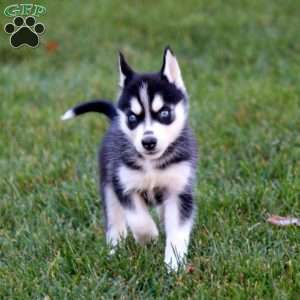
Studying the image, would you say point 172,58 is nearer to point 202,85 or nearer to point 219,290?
point 219,290

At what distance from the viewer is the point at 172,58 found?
16.1 ft

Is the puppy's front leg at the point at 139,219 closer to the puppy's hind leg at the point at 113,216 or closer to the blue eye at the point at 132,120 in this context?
the puppy's hind leg at the point at 113,216

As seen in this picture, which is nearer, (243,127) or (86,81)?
(243,127)

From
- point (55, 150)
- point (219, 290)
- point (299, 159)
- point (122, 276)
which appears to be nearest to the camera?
point (219, 290)

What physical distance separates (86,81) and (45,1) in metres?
4.01

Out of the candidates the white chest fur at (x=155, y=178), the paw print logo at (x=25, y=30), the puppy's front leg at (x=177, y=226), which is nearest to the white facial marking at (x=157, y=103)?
the white chest fur at (x=155, y=178)

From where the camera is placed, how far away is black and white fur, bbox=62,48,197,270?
4.67m

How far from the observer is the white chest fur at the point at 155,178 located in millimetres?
4836

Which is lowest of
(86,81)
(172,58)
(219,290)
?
(86,81)

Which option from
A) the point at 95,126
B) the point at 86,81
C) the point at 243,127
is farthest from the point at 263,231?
the point at 86,81

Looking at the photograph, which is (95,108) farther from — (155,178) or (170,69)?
(155,178)

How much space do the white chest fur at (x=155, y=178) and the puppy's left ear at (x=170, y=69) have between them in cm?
57

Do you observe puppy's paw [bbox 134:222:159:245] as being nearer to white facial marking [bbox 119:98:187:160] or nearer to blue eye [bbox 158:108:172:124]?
white facial marking [bbox 119:98:187:160]

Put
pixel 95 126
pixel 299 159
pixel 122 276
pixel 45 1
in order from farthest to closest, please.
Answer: pixel 45 1
pixel 95 126
pixel 299 159
pixel 122 276
